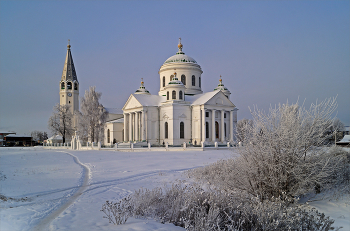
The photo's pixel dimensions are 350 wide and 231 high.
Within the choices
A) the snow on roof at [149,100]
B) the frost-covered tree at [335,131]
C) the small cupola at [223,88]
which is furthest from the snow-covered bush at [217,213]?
the small cupola at [223,88]

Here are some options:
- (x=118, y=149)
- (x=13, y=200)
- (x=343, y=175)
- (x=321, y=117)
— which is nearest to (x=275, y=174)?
(x=321, y=117)

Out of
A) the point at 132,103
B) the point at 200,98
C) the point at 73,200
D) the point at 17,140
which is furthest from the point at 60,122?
the point at 73,200

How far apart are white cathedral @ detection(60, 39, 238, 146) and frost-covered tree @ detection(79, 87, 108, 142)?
430cm

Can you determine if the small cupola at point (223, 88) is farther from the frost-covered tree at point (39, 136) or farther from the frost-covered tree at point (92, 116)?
the frost-covered tree at point (39, 136)

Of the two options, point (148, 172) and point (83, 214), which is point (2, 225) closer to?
point (83, 214)

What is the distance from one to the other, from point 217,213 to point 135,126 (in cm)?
4060

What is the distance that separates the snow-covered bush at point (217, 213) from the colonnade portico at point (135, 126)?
3576cm

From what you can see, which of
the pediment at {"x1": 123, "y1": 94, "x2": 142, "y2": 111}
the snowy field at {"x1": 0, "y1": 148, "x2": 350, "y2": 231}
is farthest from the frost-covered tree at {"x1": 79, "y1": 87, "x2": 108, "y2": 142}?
the snowy field at {"x1": 0, "y1": 148, "x2": 350, "y2": 231}

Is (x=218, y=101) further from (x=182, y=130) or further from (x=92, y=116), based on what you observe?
(x=92, y=116)

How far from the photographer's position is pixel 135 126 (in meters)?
45.7

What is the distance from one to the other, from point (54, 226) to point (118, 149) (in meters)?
30.5

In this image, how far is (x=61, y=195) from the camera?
9047mm

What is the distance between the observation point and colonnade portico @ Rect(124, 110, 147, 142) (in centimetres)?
4302

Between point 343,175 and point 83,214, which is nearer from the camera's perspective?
point 83,214
